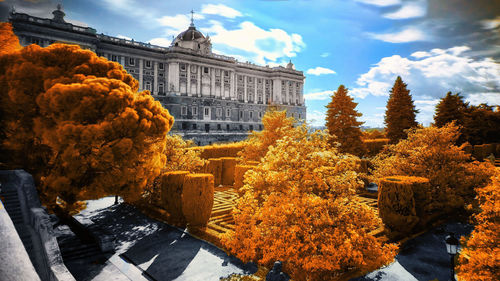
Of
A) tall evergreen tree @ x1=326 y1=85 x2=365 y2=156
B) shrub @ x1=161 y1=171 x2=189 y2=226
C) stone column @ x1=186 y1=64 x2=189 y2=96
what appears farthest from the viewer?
stone column @ x1=186 y1=64 x2=189 y2=96

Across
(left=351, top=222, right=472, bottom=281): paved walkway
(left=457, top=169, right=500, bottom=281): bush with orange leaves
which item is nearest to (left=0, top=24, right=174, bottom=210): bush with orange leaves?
(left=351, top=222, right=472, bottom=281): paved walkway

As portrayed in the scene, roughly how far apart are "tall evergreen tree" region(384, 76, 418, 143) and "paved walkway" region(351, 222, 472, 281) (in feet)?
74.3

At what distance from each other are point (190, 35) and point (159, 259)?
66062mm

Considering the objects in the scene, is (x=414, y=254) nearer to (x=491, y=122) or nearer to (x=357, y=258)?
(x=357, y=258)

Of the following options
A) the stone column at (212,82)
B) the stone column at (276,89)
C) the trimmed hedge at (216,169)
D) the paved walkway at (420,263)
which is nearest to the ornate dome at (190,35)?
the stone column at (212,82)

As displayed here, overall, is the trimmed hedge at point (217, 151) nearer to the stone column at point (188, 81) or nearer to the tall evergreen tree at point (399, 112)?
the tall evergreen tree at point (399, 112)

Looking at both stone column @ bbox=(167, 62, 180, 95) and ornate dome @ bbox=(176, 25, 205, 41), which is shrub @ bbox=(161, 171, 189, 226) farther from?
ornate dome @ bbox=(176, 25, 205, 41)

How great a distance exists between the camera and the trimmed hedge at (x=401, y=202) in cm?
1145

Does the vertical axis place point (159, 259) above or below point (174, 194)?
below

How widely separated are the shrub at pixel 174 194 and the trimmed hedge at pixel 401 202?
32.5 feet

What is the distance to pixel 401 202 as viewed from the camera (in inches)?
450

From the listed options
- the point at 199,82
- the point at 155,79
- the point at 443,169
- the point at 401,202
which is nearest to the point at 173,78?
the point at 155,79

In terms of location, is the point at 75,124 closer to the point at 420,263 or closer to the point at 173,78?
the point at 420,263

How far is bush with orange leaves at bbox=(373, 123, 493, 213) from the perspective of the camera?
42.8ft
